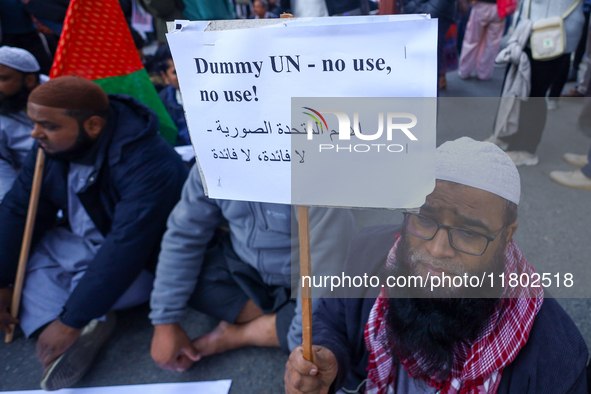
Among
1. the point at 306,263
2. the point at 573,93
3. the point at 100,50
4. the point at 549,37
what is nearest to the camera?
the point at 306,263

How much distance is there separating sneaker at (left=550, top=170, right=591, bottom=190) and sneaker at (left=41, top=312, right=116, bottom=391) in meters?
3.34

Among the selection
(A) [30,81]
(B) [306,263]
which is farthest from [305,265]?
(A) [30,81]

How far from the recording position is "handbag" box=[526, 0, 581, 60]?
9.07 ft

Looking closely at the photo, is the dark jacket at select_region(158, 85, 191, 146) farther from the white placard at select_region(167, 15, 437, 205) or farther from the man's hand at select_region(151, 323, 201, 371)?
the white placard at select_region(167, 15, 437, 205)

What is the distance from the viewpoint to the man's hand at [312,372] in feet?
3.51

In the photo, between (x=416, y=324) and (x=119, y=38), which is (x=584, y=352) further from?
(x=119, y=38)

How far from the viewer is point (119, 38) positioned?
8.24 ft

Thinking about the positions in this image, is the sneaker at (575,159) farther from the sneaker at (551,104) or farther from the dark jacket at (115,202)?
the dark jacket at (115,202)

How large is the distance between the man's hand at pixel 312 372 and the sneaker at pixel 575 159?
3.14 m

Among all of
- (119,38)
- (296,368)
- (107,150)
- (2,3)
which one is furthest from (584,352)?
(2,3)

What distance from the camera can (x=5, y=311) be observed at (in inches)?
78.6

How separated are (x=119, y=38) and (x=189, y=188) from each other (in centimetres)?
147

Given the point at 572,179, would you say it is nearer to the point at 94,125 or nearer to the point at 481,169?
the point at 481,169

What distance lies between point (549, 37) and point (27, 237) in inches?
149
